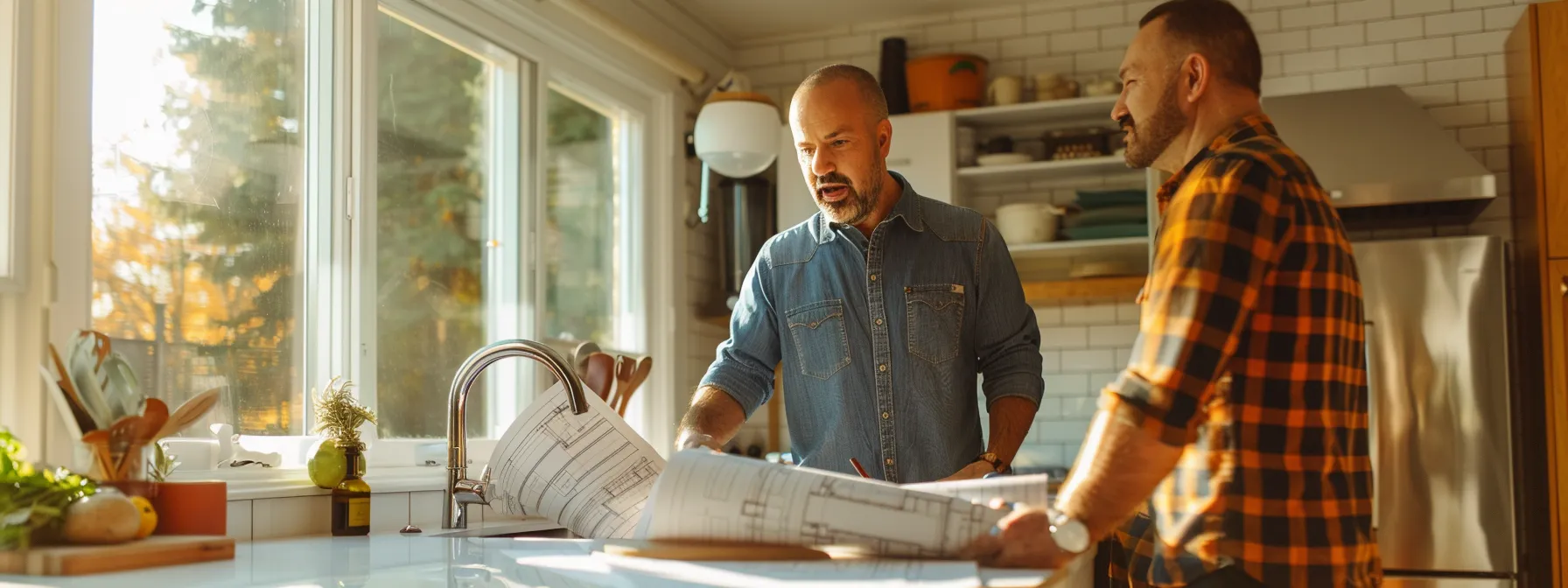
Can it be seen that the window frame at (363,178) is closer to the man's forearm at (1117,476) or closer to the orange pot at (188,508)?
the orange pot at (188,508)

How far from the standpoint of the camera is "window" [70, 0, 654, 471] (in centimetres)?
247

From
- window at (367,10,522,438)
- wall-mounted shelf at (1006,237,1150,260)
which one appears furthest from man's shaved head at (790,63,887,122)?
wall-mounted shelf at (1006,237,1150,260)

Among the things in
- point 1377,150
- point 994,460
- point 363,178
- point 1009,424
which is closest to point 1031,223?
point 1377,150

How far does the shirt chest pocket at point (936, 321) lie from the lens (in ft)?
7.27

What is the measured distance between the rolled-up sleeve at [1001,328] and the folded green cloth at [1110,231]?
7.44ft

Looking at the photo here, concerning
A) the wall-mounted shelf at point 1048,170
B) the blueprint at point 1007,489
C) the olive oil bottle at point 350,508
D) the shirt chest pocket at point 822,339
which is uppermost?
the wall-mounted shelf at point 1048,170

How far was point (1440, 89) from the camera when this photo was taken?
14.5ft

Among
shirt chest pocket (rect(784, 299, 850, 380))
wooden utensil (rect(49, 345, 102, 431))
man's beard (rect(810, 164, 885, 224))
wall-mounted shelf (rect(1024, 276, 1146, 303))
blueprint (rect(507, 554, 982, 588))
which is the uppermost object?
man's beard (rect(810, 164, 885, 224))

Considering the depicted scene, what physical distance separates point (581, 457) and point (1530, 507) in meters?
3.38

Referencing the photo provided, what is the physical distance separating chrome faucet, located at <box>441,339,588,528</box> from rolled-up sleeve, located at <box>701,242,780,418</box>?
300mm

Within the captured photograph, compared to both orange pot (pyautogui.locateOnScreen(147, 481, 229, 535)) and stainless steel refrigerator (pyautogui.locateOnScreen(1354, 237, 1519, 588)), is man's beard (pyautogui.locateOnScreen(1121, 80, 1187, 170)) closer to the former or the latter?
orange pot (pyautogui.locateOnScreen(147, 481, 229, 535))

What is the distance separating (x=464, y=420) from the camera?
6.98 ft

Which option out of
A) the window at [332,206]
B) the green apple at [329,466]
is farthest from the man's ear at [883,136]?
the window at [332,206]

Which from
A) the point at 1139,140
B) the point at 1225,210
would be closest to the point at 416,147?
the point at 1139,140
